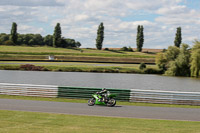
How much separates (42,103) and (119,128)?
9168 mm

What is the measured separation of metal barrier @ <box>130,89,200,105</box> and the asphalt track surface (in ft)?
7.38

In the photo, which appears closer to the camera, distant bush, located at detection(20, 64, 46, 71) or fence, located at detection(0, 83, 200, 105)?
fence, located at detection(0, 83, 200, 105)

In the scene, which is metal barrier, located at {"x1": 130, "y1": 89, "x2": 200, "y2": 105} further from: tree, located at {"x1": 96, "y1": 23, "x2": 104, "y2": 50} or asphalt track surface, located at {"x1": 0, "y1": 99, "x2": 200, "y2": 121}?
tree, located at {"x1": 96, "y1": 23, "x2": 104, "y2": 50}

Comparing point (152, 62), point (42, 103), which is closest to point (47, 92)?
point (42, 103)

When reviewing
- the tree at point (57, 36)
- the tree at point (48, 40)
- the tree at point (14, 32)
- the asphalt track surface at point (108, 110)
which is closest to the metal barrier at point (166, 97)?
the asphalt track surface at point (108, 110)

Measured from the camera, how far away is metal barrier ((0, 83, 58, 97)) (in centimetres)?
2602

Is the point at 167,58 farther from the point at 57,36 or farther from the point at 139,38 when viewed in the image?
the point at 57,36

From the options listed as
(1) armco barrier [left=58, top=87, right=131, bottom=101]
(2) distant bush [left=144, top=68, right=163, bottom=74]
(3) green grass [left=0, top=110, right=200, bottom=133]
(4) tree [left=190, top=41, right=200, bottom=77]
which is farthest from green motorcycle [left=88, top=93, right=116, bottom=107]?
(2) distant bush [left=144, top=68, right=163, bottom=74]

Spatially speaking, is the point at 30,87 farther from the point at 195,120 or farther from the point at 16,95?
the point at 195,120

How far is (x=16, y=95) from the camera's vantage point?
26.5 m

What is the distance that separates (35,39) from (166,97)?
501ft

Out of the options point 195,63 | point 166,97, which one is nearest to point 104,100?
point 166,97

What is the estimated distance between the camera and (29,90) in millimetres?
26375

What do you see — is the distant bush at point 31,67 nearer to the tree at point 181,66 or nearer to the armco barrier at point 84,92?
the tree at point 181,66
